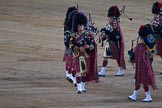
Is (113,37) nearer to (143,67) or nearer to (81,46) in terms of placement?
(81,46)

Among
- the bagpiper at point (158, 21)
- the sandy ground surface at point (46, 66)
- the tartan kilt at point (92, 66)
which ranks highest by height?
the bagpiper at point (158, 21)

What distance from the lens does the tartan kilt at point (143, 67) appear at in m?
14.4

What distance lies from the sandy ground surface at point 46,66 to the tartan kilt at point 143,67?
1.76 feet

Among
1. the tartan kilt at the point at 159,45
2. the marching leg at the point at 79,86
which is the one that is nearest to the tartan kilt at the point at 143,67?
the marching leg at the point at 79,86

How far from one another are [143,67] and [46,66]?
18.1 ft

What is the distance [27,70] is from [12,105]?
479 centimetres

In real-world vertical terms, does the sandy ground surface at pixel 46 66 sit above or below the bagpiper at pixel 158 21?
below

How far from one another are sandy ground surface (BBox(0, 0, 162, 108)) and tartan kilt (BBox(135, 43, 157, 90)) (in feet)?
1.76

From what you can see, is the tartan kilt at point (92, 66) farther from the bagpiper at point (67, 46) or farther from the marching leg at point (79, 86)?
the bagpiper at point (67, 46)

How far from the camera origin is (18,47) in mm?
23078

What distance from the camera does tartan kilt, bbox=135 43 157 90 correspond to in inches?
567

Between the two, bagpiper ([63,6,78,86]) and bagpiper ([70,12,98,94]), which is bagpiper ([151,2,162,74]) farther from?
bagpiper ([70,12,98,94])

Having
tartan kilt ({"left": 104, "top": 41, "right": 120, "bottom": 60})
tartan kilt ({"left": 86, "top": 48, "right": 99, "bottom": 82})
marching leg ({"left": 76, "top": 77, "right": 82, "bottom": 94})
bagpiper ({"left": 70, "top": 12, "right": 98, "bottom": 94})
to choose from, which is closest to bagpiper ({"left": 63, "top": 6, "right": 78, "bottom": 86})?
bagpiper ({"left": 70, "top": 12, "right": 98, "bottom": 94})

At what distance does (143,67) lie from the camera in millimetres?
14422
